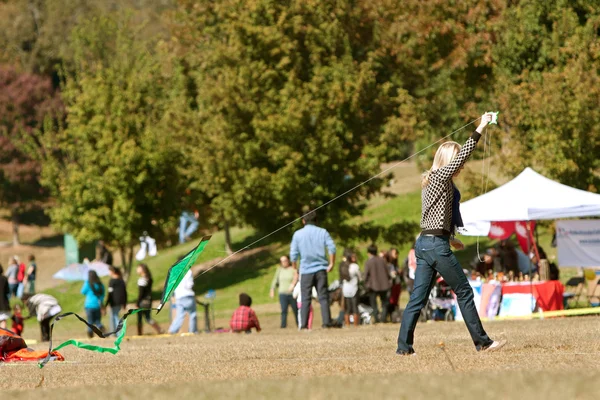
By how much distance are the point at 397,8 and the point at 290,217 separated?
7.97 m

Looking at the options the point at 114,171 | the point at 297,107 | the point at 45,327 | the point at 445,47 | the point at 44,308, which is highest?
the point at 445,47

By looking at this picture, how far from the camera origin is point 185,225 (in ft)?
172

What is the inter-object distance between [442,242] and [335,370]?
1.79m

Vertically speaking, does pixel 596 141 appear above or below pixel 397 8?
below

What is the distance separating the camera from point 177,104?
4394 cm

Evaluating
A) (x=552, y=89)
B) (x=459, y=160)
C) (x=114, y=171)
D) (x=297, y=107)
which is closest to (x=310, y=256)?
(x=459, y=160)

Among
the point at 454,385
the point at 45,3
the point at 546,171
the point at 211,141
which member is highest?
the point at 45,3

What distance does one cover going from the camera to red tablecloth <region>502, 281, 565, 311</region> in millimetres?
21266

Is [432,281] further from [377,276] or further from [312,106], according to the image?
[312,106]

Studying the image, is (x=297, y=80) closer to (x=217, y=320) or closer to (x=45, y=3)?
(x=217, y=320)

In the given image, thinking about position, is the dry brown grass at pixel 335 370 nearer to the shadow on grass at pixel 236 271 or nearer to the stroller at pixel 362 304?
the stroller at pixel 362 304

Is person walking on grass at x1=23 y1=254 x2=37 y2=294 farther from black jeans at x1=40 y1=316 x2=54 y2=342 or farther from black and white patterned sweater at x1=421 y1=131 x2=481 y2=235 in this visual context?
black and white patterned sweater at x1=421 y1=131 x2=481 y2=235

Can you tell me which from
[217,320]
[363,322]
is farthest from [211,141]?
[363,322]

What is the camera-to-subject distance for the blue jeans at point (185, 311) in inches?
875
